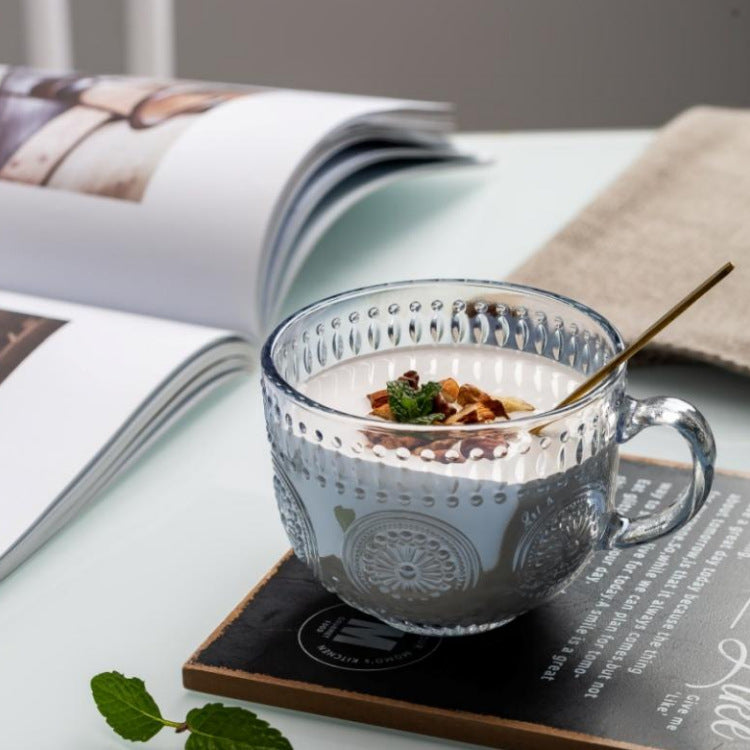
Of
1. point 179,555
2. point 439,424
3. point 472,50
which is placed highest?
point 439,424

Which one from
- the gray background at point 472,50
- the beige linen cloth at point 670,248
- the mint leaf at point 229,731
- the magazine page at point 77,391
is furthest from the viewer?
the gray background at point 472,50

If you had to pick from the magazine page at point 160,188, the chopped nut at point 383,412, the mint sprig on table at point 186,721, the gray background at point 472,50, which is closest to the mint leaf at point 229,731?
the mint sprig on table at point 186,721

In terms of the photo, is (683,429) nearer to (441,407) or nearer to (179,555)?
(441,407)

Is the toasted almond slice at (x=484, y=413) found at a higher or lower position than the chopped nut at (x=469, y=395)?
higher

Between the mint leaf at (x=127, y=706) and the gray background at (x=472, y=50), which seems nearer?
the mint leaf at (x=127, y=706)

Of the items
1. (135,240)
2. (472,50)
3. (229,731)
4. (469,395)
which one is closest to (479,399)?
(469,395)

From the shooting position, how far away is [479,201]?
95 cm

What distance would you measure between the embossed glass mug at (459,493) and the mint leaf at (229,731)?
6 cm

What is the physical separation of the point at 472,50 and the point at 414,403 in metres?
1.73

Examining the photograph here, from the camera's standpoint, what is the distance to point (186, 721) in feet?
1.32

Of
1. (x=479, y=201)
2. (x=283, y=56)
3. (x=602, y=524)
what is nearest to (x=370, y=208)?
(x=479, y=201)

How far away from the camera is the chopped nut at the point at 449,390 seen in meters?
0.46

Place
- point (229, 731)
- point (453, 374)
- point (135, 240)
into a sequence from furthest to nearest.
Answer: point (135, 240), point (453, 374), point (229, 731)

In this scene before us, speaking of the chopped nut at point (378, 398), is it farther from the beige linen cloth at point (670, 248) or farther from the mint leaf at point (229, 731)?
the beige linen cloth at point (670, 248)
